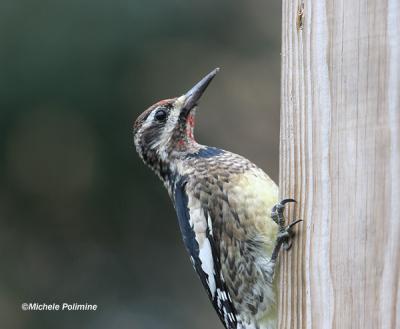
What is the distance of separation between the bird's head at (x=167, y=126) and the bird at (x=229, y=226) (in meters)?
0.02

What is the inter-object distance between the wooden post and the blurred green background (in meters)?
4.40

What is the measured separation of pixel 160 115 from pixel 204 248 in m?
0.77

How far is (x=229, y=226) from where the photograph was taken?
3.01 metres

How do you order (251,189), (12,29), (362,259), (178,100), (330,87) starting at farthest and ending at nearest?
(12,29) → (178,100) → (251,189) → (330,87) → (362,259)

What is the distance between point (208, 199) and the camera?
3119 mm

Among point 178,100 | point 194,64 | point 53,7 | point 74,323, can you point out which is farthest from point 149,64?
point 178,100

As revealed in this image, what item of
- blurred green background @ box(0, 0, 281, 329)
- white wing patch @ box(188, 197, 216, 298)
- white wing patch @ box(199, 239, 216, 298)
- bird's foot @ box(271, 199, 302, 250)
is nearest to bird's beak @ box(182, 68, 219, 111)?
white wing patch @ box(188, 197, 216, 298)

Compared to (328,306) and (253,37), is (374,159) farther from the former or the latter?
(253,37)

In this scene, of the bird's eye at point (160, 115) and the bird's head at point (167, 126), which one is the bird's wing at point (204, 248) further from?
the bird's eye at point (160, 115)

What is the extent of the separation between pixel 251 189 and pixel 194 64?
4265 millimetres

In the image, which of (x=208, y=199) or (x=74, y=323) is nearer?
(x=208, y=199)

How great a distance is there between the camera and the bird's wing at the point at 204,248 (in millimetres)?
3107

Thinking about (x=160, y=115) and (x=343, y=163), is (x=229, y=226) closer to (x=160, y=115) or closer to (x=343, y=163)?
(x=160, y=115)

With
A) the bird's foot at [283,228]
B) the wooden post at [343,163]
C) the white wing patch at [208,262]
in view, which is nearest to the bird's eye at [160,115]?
the white wing patch at [208,262]
